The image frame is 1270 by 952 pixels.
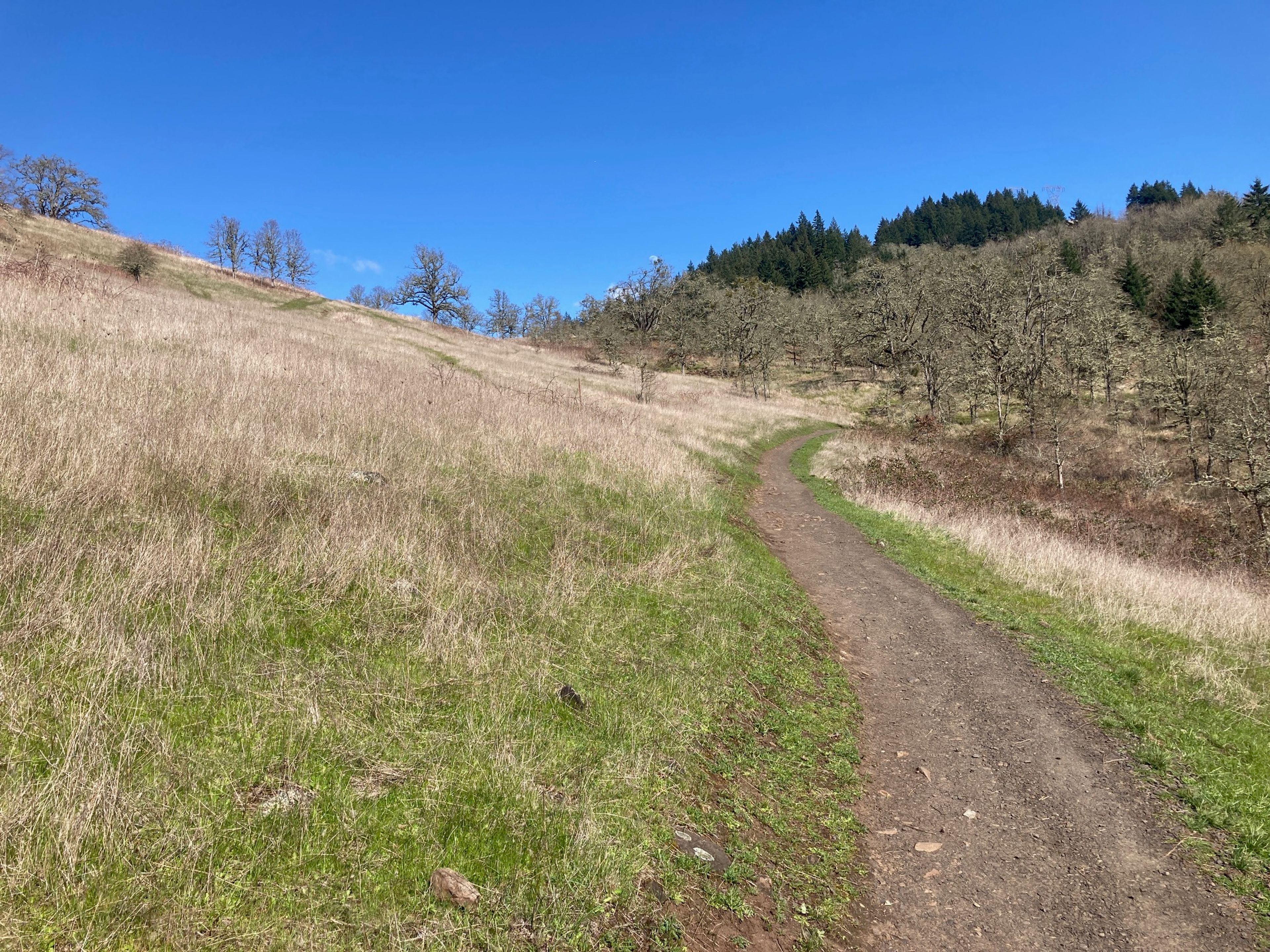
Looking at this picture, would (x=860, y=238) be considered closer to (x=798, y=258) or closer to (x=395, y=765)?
(x=798, y=258)

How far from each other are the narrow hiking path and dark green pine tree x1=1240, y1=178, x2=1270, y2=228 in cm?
11111

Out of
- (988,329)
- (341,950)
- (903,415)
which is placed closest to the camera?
(341,950)

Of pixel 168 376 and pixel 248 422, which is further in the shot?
pixel 168 376

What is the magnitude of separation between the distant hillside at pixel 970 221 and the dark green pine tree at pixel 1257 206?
34.6 m

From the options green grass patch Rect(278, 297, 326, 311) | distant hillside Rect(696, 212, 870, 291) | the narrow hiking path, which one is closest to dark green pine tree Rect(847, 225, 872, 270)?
distant hillside Rect(696, 212, 870, 291)

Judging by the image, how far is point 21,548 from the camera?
4.22 meters

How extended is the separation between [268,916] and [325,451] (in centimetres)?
677

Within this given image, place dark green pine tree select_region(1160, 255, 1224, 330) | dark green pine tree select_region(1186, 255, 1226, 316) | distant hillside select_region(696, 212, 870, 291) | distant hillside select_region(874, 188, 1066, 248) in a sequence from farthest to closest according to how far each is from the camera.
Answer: distant hillside select_region(874, 188, 1066, 248) < distant hillside select_region(696, 212, 870, 291) < dark green pine tree select_region(1160, 255, 1224, 330) < dark green pine tree select_region(1186, 255, 1226, 316)

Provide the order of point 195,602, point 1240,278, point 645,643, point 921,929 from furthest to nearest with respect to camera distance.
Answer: point 1240,278 < point 645,643 < point 195,602 < point 921,929

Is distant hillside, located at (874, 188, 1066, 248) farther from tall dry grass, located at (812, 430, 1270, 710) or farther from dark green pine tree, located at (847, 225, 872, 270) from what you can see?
tall dry grass, located at (812, 430, 1270, 710)

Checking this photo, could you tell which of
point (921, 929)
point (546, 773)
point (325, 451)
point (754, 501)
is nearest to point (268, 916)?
point (546, 773)

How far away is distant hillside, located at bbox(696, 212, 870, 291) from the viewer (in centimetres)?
10881

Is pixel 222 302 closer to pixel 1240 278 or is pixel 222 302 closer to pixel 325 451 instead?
pixel 325 451

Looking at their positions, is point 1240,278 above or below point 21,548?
above
